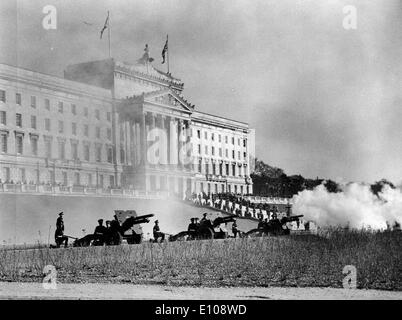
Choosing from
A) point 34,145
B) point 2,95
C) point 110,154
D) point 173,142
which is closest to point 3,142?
point 34,145

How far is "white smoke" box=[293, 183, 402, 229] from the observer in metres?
43.1

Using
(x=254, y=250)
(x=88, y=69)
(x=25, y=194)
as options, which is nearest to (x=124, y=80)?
(x=88, y=69)

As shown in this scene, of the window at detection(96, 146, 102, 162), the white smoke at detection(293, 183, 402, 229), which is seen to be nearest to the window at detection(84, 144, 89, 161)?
the window at detection(96, 146, 102, 162)

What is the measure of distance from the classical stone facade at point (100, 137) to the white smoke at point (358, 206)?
6250mm

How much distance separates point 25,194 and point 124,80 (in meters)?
14.8

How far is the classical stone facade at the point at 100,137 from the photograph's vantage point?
50.7 m

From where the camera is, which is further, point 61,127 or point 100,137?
point 100,137

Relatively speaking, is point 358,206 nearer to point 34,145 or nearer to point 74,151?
point 74,151

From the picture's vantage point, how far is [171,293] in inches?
672

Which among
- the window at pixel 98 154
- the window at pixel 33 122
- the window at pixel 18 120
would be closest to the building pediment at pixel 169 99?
the window at pixel 98 154

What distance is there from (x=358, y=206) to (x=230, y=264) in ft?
76.4

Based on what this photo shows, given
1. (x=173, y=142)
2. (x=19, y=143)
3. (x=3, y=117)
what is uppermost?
(x=3, y=117)

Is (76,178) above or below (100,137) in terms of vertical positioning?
below

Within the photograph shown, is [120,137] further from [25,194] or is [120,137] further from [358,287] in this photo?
[358,287]
